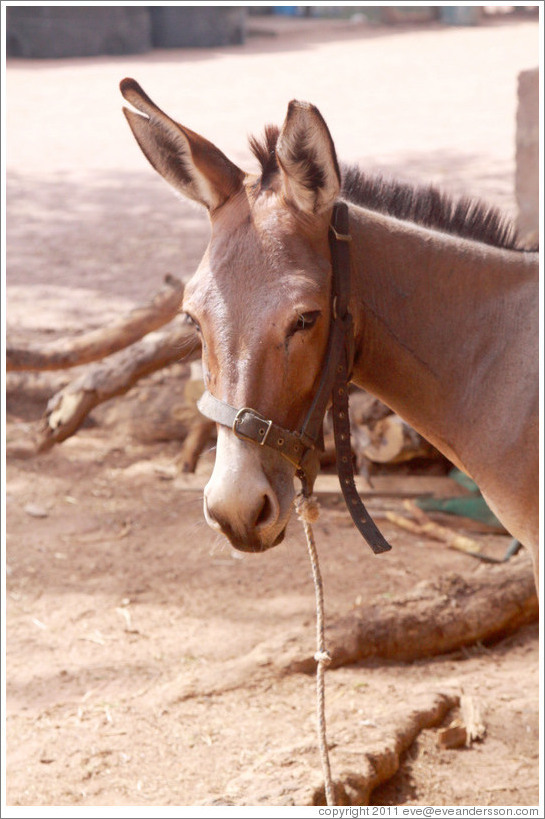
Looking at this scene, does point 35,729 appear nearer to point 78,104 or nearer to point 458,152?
point 458,152

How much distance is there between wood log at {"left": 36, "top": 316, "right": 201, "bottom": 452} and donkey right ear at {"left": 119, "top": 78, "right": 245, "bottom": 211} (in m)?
2.75

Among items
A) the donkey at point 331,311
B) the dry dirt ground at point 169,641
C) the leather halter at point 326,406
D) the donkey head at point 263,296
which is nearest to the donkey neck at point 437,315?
the donkey at point 331,311

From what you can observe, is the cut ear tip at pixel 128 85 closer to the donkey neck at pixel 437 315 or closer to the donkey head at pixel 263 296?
the donkey head at pixel 263 296

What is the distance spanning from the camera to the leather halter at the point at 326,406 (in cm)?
234

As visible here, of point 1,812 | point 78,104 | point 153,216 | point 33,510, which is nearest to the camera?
point 1,812

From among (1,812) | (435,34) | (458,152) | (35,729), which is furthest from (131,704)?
(435,34)


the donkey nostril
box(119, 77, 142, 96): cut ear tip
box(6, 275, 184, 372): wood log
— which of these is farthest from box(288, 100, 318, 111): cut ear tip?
box(6, 275, 184, 372): wood log

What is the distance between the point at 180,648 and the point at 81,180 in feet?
32.8

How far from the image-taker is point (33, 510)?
5.67 m

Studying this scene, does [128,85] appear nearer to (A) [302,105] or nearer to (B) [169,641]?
(A) [302,105]

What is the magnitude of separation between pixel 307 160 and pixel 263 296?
416mm

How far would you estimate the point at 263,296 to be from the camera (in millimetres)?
2375

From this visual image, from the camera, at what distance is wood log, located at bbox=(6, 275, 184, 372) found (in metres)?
5.60

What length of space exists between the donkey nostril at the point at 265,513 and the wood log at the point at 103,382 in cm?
316
